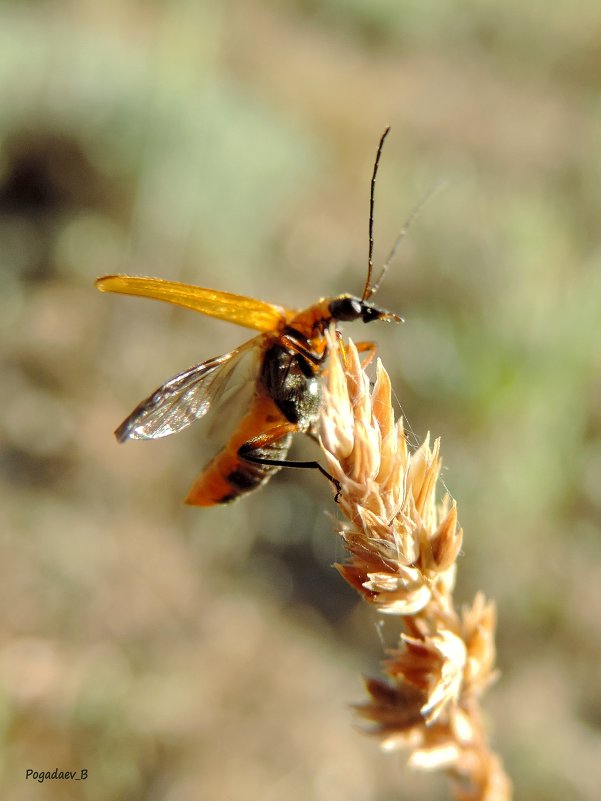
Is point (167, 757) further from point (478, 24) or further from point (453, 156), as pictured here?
point (478, 24)

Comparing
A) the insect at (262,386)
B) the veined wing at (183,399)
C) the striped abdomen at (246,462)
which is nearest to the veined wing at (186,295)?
the insect at (262,386)

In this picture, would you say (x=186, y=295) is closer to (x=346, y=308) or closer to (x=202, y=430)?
(x=346, y=308)

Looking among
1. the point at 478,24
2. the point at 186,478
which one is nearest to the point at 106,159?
the point at 186,478

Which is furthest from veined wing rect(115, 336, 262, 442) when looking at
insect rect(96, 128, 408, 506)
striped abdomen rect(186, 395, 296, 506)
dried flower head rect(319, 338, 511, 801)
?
dried flower head rect(319, 338, 511, 801)

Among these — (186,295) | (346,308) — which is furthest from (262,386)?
(186,295)

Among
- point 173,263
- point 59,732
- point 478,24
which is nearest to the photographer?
point 59,732

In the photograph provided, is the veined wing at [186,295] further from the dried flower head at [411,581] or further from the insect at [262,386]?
the dried flower head at [411,581]
